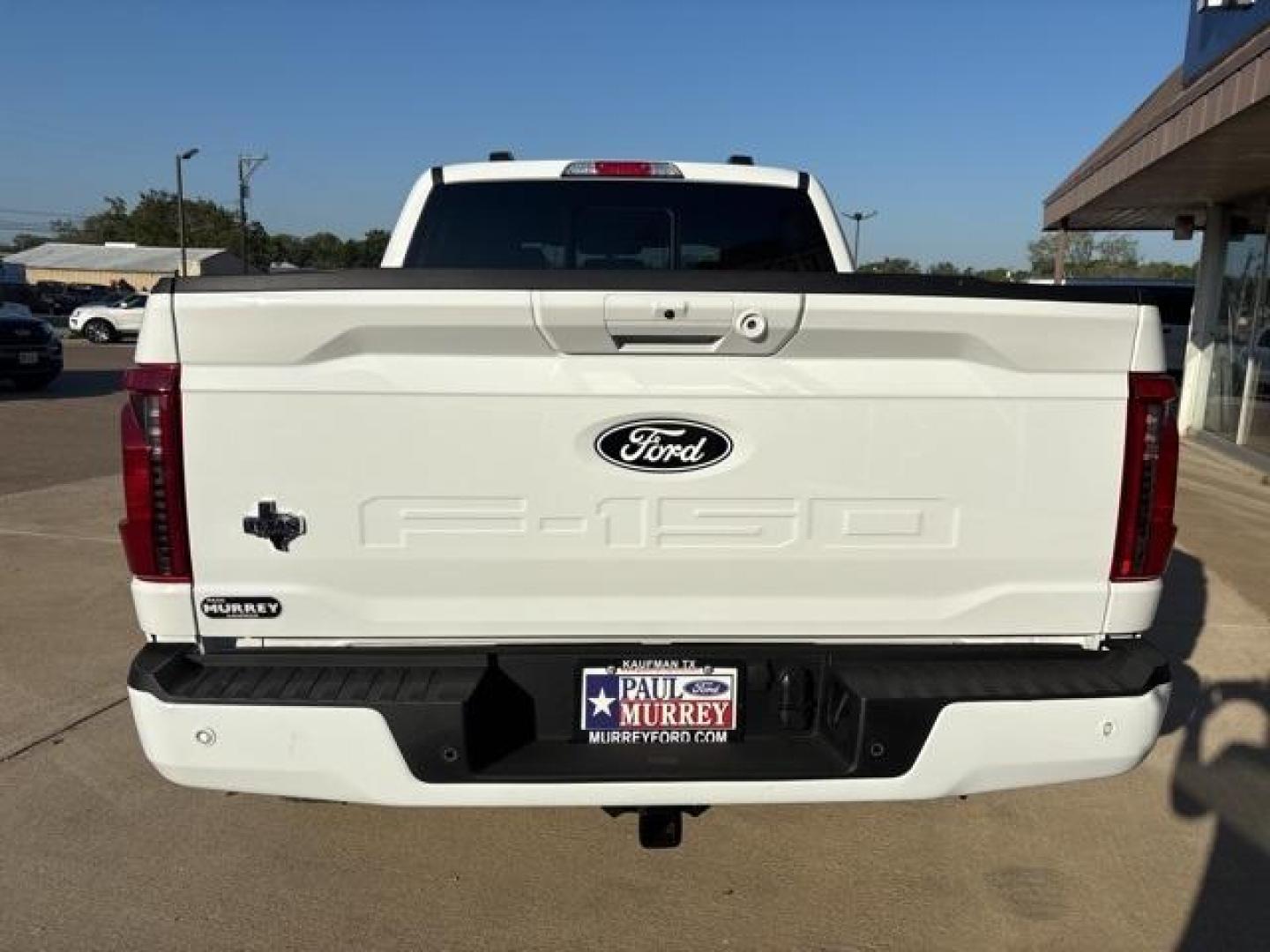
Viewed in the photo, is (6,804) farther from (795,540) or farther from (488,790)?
(795,540)

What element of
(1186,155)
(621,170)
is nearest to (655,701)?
A: (621,170)

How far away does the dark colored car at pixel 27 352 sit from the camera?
1644 centimetres

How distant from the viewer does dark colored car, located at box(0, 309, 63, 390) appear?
53.9 feet

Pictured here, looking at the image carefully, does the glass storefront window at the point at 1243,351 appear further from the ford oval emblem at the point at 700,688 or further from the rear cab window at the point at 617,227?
the ford oval emblem at the point at 700,688

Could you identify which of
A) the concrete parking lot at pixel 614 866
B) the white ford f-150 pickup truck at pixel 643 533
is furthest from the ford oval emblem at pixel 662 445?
the concrete parking lot at pixel 614 866

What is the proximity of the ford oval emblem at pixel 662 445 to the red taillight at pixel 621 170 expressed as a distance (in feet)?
6.82

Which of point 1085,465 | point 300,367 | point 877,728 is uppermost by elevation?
point 300,367

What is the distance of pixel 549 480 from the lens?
7.59ft

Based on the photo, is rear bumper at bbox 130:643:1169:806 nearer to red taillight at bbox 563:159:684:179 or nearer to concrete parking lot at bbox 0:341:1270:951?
concrete parking lot at bbox 0:341:1270:951

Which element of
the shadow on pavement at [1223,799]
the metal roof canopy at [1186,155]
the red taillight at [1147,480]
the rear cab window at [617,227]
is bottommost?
the shadow on pavement at [1223,799]

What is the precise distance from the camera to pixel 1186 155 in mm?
9680

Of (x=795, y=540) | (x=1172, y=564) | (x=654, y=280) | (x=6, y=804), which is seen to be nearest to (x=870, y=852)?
(x=795, y=540)

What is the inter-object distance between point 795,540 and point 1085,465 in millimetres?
712

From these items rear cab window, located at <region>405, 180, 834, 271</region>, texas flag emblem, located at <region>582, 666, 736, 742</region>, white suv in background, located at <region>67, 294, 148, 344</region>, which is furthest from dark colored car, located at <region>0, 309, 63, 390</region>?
texas flag emblem, located at <region>582, 666, 736, 742</region>
